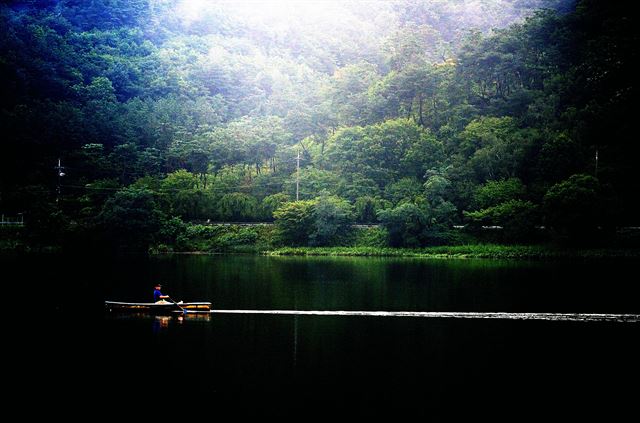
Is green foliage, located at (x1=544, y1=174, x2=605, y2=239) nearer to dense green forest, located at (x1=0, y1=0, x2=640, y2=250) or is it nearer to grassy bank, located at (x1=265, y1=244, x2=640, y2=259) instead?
dense green forest, located at (x1=0, y1=0, x2=640, y2=250)

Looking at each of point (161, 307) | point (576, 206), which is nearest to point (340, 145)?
point (576, 206)

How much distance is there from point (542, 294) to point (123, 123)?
64.0 m

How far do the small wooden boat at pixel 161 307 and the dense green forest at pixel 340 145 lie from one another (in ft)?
111

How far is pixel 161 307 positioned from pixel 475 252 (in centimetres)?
3548

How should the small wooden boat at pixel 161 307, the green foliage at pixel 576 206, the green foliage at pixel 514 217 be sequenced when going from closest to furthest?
1. the small wooden boat at pixel 161 307
2. the green foliage at pixel 576 206
3. the green foliage at pixel 514 217

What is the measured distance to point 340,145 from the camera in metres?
66.5

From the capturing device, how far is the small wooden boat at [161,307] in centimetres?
2334

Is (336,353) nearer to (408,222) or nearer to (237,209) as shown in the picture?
(408,222)

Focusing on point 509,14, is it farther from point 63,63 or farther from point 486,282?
point 486,282

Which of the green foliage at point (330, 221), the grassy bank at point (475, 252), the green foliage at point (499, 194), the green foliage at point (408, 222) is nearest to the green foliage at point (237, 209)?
the grassy bank at point (475, 252)

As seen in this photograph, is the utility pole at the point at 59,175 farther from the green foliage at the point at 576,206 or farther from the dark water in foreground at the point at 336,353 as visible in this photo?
the green foliage at the point at 576,206

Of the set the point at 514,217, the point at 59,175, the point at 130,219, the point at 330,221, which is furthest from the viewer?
the point at 59,175

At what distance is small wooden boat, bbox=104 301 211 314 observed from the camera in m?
23.3

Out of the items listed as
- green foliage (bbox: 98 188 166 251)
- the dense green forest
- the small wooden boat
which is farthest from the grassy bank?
the small wooden boat
